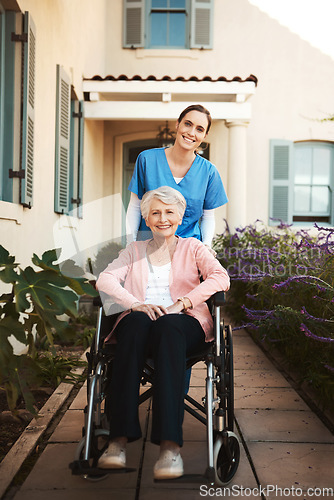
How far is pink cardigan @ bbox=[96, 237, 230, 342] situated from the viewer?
235 centimetres

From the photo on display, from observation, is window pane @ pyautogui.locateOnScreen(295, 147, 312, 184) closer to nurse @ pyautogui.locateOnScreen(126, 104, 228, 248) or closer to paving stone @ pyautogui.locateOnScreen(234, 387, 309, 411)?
paving stone @ pyautogui.locateOnScreen(234, 387, 309, 411)

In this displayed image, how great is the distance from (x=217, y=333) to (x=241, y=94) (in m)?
5.63

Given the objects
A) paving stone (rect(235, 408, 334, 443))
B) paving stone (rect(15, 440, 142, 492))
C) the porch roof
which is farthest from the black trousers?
the porch roof

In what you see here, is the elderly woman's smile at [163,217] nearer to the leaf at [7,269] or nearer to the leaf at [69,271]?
the leaf at [69,271]

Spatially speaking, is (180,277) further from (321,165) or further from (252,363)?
(321,165)

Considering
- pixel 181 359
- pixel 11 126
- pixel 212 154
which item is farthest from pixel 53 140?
pixel 212 154

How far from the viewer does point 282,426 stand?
2803mm

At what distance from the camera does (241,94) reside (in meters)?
7.30

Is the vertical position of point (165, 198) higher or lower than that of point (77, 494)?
higher

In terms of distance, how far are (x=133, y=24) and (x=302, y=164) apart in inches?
134

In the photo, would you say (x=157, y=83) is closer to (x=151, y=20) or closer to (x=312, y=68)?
(x=151, y=20)

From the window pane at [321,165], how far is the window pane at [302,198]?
202 millimetres

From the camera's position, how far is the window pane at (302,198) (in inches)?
359

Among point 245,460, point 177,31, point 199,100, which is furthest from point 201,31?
point 245,460
